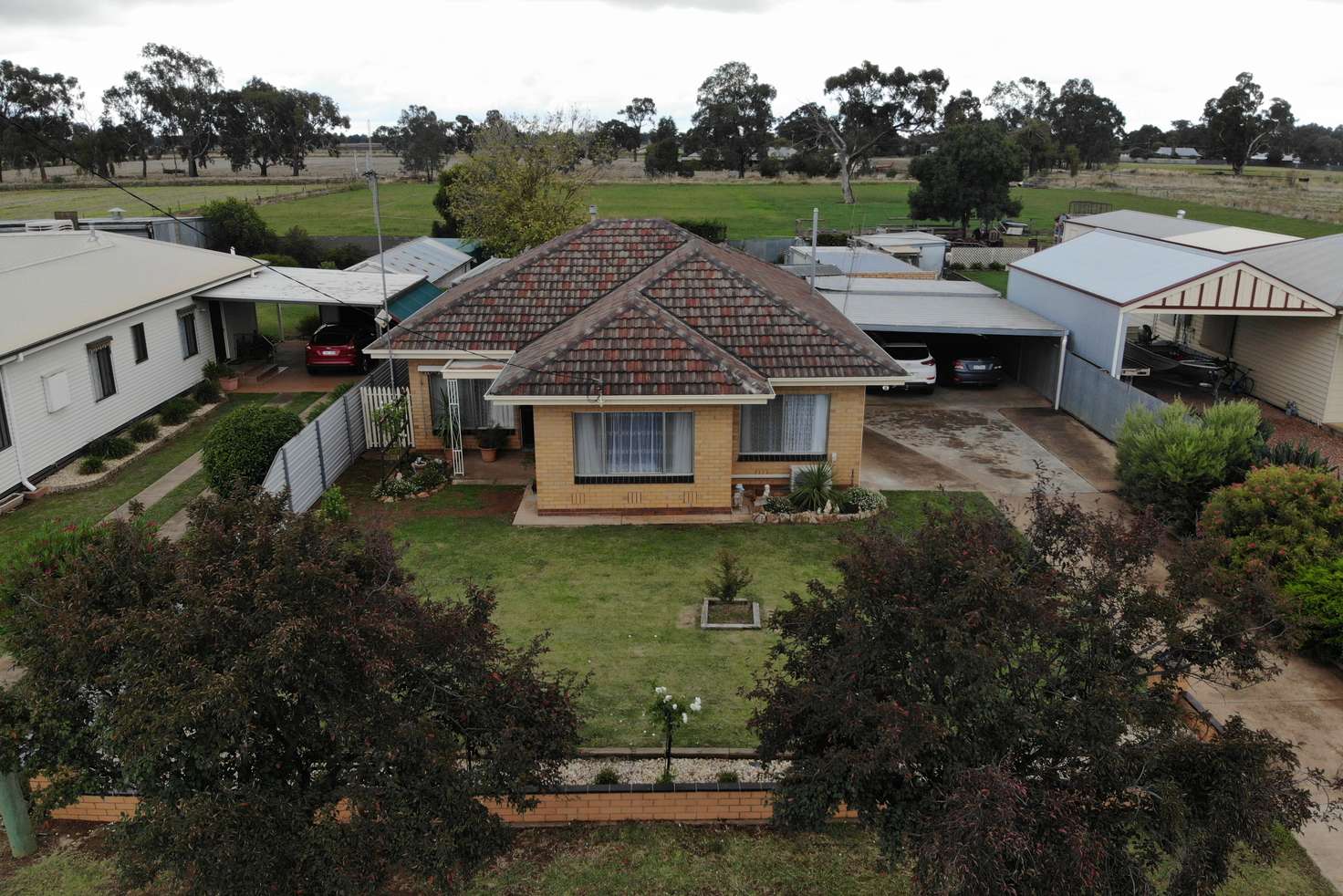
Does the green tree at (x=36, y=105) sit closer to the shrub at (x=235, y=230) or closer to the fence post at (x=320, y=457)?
the shrub at (x=235, y=230)

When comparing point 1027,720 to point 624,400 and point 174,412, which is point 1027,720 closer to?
point 624,400

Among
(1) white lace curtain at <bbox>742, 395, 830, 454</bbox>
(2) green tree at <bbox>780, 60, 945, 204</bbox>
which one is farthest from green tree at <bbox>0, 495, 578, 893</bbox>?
(2) green tree at <bbox>780, 60, 945, 204</bbox>

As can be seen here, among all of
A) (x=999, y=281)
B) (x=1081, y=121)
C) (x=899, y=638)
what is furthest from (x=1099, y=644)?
(x=1081, y=121)

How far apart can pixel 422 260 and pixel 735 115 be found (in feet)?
292

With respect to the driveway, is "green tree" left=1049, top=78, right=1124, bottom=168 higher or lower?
higher

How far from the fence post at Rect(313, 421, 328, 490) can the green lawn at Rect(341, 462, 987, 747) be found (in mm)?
603

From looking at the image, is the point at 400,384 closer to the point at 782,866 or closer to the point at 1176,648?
the point at 782,866

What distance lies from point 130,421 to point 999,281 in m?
38.2

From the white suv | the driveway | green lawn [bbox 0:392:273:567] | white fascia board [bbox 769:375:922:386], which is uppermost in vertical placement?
white fascia board [bbox 769:375:922:386]

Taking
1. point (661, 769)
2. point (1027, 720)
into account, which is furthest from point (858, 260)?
point (1027, 720)

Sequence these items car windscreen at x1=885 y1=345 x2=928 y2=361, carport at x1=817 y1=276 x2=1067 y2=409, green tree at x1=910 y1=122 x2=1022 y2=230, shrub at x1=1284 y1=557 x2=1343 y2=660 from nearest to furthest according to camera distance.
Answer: shrub at x1=1284 y1=557 x2=1343 y2=660 → carport at x1=817 y1=276 x2=1067 y2=409 → car windscreen at x1=885 y1=345 x2=928 y2=361 → green tree at x1=910 y1=122 x2=1022 y2=230

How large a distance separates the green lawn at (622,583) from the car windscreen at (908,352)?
8.49 metres

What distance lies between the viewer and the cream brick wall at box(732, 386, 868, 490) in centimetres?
1928

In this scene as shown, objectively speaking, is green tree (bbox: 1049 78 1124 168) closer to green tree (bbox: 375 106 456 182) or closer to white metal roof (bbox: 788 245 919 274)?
green tree (bbox: 375 106 456 182)
